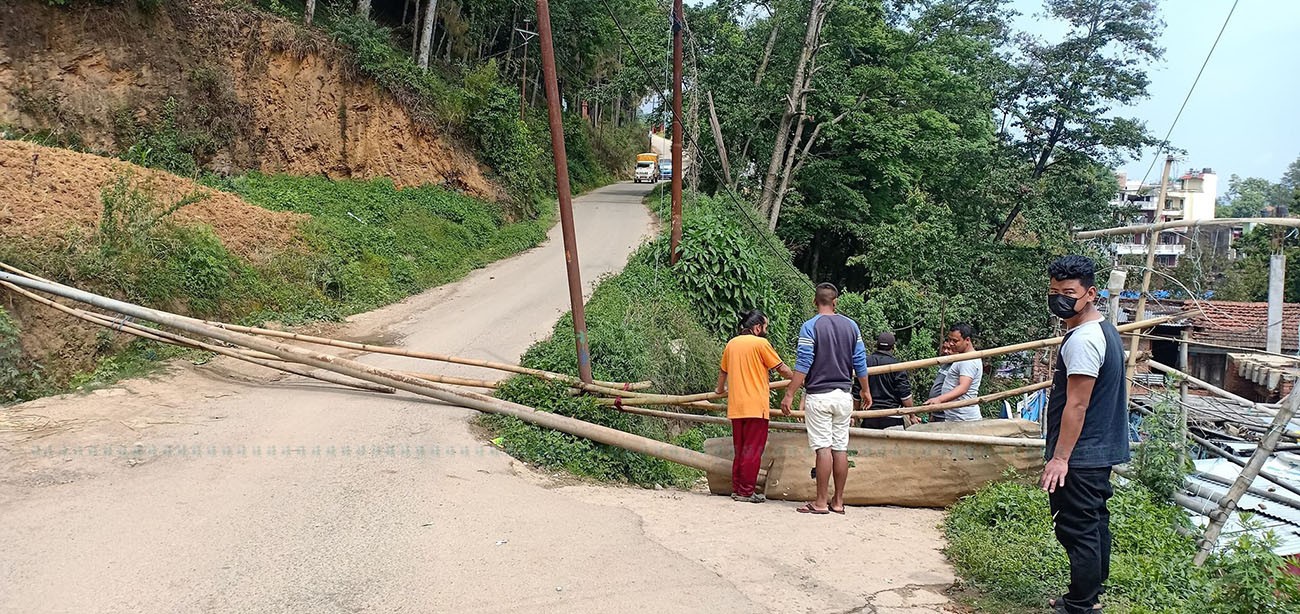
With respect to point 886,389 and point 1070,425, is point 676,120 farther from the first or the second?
point 1070,425

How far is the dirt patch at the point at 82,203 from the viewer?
412 inches

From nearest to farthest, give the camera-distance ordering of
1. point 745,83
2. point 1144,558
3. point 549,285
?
1. point 1144,558
2. point 549,285
3. point 745,83

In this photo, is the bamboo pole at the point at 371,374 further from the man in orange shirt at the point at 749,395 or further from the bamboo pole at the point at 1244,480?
the bamboo pole at the point at 1244,480

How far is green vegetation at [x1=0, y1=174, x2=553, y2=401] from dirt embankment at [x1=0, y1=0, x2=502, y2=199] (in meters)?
1.05

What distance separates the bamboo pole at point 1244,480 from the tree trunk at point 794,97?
22.9 m

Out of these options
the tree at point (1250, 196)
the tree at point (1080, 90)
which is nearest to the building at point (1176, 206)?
the tree at point (1080, 90)

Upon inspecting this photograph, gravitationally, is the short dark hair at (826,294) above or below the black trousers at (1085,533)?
above

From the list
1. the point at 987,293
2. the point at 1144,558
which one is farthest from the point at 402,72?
the point at 1144,558

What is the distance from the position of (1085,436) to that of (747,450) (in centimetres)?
328

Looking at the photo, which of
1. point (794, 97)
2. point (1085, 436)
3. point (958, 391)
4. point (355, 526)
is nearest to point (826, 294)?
point (958, 391)

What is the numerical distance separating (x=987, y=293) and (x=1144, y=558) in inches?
793

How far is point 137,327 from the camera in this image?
948 cm

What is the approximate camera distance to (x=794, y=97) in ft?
87.8

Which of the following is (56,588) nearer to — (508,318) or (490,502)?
(490,502)
